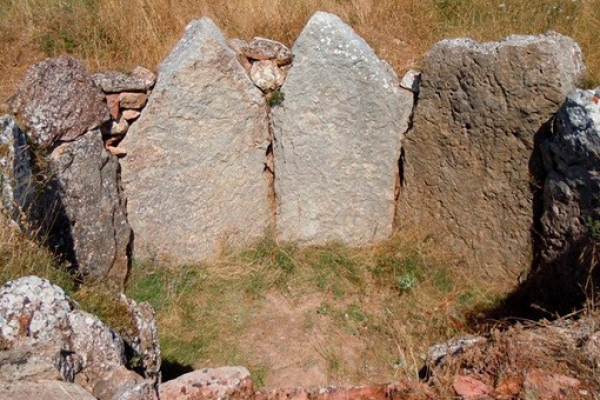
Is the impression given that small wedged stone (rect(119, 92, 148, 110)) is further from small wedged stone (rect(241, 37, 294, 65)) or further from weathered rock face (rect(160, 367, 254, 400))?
weathered rock face (rect(160, 367, 254, 400))

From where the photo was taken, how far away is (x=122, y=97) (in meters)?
5.47

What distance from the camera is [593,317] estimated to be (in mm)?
3939

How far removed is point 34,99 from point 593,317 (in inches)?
148

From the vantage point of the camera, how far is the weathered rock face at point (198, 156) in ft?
18.3

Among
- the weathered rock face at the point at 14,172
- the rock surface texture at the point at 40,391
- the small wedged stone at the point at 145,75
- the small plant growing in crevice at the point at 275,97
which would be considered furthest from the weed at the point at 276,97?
the rock surface texture at the point at 40,391

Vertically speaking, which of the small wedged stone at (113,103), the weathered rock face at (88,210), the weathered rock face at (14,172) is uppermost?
the small wedged stone at (113,103)

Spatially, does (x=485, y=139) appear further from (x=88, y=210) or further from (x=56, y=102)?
(x=56, y=102)

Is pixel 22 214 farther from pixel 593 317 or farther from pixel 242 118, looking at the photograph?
pixel 593 317

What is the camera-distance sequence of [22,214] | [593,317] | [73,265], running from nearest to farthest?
[593,317] → [22,214] → [73,265]

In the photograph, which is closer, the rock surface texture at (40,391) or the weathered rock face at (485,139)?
the rock surface texture at (40,391)

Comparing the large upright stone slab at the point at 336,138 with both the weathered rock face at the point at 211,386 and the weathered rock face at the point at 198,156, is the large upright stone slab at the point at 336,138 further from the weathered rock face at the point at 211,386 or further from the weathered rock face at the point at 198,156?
the weathered rock face at the point at 211,386

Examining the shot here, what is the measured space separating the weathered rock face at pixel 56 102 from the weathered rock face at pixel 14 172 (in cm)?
36

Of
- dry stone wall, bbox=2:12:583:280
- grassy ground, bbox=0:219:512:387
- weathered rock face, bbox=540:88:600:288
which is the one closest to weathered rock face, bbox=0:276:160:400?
dry stone wall, bbox=2:12:583:280

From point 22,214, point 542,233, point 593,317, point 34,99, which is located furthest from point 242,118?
point 593,317
